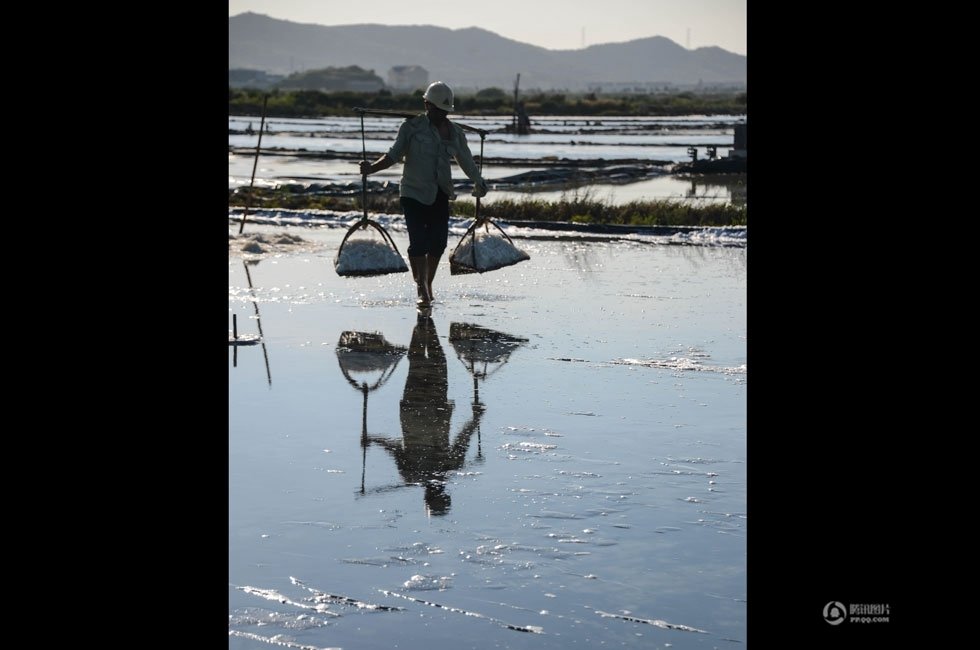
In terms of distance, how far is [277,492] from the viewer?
674 centimetres

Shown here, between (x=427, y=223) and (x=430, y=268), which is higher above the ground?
(x=427, y=223)

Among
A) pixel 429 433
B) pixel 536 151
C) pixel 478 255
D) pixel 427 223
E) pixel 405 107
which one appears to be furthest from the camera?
pixel 405 107

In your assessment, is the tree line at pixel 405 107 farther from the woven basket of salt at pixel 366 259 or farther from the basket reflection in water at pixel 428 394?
the basket reflection in water at pixel 428 394

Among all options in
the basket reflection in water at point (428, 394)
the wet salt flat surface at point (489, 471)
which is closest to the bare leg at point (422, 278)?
Answer: the wet salt flat surface at point (489, 471)

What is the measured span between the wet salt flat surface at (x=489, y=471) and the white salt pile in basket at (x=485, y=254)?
1.27 ft

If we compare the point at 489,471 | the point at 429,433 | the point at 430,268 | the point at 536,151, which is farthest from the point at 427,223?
the point at 536,151

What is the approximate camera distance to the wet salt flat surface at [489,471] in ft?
16.7

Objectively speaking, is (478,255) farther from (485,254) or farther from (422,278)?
(422,278)

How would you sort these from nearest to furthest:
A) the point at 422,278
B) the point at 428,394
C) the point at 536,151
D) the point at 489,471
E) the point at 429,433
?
the point at 489,471 < the point at 429,433 < the point at 428,394 < the point at 422,278 < the point at 536,151

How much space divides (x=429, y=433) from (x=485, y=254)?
4.84m

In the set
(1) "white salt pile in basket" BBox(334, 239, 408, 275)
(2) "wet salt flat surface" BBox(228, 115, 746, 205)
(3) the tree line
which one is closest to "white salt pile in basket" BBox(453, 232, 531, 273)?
(1) "white salt pile in basket" BBox(334, 239, 408, 275)

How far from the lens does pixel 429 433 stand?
8.05 m
